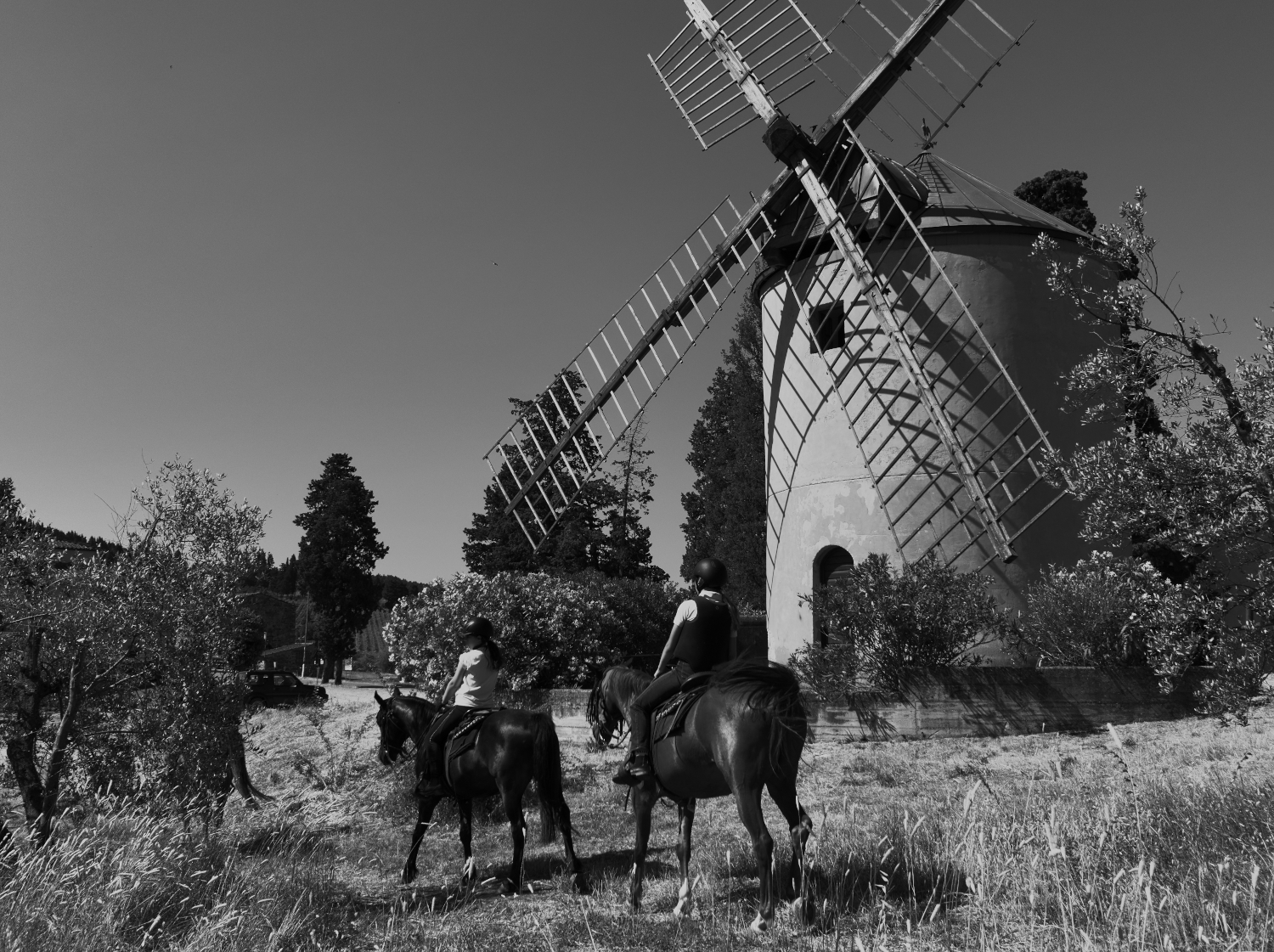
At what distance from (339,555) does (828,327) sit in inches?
1213

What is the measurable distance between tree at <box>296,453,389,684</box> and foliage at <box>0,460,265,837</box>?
3119 cm

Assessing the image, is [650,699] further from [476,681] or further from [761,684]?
[476,681]

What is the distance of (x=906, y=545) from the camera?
1583cm

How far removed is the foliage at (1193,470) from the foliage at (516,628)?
1107cm

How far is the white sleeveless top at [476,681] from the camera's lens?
8570 mm

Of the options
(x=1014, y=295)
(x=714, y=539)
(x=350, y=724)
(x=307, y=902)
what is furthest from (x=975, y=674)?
(x=714, y=539)

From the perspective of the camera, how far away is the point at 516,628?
1714 centimetres

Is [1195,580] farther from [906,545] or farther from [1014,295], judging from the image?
[1014,295]

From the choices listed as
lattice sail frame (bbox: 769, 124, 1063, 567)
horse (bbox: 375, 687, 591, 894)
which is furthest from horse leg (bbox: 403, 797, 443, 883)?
lattice sail frame (bbox: 769, 124, 1063, 567)

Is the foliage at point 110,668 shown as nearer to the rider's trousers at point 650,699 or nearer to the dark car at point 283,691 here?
the rider's trousers at point 650,699

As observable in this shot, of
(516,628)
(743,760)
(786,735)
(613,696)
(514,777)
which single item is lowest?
(514,777)

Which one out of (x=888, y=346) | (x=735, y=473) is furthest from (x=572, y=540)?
(x=888, y=346)

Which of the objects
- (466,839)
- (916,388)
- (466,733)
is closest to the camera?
(466,839)

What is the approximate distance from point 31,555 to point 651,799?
7.38 meters
